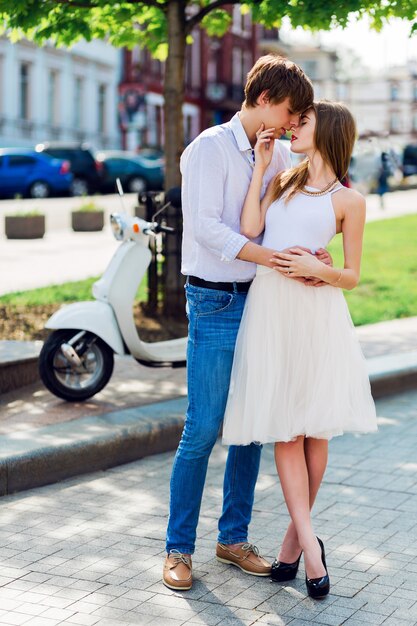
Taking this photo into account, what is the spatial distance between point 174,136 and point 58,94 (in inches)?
1435

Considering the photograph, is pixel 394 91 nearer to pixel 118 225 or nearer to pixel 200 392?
pixel 118 225

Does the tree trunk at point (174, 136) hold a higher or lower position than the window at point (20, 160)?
higher

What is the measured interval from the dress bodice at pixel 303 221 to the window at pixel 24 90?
3944 cm

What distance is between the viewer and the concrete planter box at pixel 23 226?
18.2 meters

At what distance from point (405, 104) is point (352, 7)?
11838cm

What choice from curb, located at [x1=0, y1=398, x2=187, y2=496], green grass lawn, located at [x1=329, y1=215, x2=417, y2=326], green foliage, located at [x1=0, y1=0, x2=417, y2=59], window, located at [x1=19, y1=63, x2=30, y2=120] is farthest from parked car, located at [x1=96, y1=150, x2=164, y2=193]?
curb, located at [x1=0, y1=398, x2=187, y2=496]

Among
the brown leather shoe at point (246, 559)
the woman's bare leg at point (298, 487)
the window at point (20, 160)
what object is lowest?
the window at point (20, 160)

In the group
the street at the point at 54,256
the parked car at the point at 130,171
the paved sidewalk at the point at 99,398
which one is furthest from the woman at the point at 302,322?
the parked car at the point at 130,171

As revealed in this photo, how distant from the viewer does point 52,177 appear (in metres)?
31.2

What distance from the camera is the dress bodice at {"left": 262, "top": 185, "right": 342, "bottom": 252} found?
14.0 ft

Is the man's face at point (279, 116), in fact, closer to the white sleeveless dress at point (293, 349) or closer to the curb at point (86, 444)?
the white sleeveless dress at point (293, 349)

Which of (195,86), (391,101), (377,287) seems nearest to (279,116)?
(377,287)

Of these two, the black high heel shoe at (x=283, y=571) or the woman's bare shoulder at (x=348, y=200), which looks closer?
the woman's bare shoulder at (x=348, y=200)

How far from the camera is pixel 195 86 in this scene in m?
58.2
